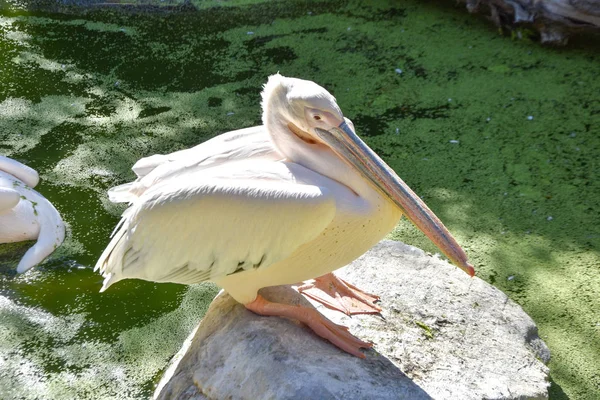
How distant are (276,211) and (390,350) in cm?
63

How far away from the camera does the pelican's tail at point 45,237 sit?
10.5 feet

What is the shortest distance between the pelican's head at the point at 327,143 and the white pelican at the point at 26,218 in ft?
4.71

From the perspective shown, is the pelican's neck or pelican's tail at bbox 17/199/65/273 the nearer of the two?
the pelican's neck

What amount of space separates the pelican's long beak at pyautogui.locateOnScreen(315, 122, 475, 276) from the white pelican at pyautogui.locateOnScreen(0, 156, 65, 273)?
1589 millimetres

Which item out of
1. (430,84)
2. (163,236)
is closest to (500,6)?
(430,84)

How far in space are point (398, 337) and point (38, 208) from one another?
180 centimetres

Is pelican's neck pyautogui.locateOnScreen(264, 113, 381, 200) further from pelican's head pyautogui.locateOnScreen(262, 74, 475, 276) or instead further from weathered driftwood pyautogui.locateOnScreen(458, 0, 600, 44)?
weathered driftwood pyautogui.locateOnScreen(458, 0, 600, 44)

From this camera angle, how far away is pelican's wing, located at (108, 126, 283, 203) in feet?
7.50

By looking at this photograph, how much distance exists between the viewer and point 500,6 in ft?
15.3

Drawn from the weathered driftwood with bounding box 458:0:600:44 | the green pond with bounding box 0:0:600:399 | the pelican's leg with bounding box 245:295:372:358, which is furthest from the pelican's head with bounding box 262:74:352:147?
the weathered driftwood with bounding box 458:0:600:44

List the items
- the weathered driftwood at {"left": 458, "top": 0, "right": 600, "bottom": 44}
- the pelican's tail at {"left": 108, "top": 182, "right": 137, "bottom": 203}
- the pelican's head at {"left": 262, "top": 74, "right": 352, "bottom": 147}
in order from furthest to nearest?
1. the weathered driftwood at {"left": 458, "top": 0, "right": 600, "bottom": 44}
2. the pelican's tail at {"left": 108, "top": 182, "right": 137, "bottom": 203}
3. the pelican's head at {"left": 262, "top": 74, "right": 352, "bottom": 147}

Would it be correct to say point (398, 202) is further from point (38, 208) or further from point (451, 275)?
point (38, 208)

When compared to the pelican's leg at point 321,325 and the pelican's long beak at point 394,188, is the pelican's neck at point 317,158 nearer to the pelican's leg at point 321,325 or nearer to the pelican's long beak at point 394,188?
the pelican's long beak at point 394,188

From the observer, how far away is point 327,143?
7.39 feet
